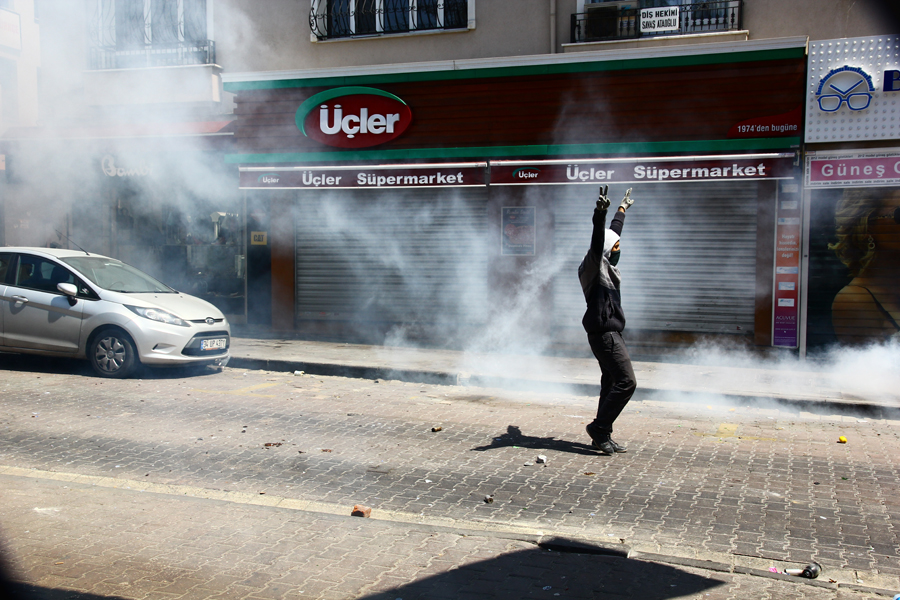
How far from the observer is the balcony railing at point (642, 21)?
9.27 m

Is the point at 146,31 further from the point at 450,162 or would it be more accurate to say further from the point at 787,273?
the point at 787,273

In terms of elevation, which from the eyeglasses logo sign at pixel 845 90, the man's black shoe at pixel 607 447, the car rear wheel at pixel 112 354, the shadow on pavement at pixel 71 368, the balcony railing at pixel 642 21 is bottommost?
the man's black shoe at pixel 607 447

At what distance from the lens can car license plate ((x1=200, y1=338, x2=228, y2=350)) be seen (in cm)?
769

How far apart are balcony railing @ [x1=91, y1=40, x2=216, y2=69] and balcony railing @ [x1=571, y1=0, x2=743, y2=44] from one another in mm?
5468

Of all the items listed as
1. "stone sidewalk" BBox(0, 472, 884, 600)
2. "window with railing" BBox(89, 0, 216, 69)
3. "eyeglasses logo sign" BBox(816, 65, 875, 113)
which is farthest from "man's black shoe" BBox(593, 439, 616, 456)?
"eyeglasses logo sign" BBox(816, 65, 875, 113)

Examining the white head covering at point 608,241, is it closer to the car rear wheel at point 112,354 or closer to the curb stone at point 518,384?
the curb stone at point 518,384

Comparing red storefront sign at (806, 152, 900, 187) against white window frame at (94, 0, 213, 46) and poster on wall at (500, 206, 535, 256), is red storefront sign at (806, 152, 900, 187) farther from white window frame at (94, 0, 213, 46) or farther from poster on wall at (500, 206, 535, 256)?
white window frame at (94, 0, 213, 46)

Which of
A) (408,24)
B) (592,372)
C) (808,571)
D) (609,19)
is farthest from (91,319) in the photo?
(609,19)

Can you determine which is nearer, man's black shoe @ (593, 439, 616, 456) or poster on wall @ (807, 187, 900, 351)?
man's black shoe @ (593, 439, 616, 456)

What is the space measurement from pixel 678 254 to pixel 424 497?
6.71 meters

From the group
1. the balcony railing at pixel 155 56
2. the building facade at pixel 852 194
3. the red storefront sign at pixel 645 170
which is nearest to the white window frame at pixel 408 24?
the balcony railing at pixel 155 56

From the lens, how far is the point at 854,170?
28.1ft

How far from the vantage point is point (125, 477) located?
13.9ft

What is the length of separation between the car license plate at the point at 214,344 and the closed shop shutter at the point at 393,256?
3.14 metres
